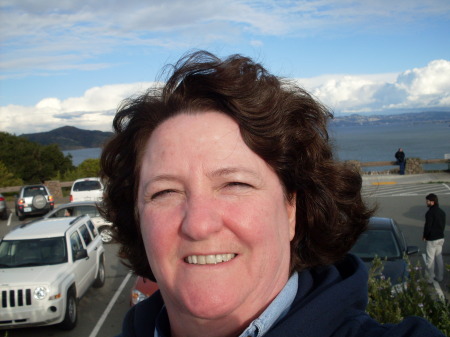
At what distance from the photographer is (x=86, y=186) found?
20.3m

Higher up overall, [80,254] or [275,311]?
[275,311]

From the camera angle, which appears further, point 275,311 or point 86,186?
point 86,186

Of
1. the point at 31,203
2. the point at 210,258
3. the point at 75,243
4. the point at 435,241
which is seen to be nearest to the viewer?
the point at 210,258

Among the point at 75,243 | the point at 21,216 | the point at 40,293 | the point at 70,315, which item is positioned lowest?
the point at 21,216

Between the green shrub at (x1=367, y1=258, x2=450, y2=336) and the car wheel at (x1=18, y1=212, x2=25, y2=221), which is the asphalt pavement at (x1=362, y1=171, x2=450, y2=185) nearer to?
the car wheel at (x1=18, y1=212, x2=25, y2=221)

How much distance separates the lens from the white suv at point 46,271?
776 centimetres

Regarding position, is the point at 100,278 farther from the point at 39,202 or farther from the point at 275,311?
the point at 39,202

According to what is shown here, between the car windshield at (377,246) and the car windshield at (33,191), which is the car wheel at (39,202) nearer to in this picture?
the car windshield at (33,191)

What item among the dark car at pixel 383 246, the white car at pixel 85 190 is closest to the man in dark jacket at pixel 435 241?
the dark car at pixel 383 246

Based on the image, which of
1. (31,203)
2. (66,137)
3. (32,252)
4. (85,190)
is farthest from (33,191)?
(66,137)

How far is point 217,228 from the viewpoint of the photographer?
1.63 m

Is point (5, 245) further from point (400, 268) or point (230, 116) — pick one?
point (230, 116)

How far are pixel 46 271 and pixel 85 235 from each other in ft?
7.43

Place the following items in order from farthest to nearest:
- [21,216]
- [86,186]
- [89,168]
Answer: [89,168] → [21,216] → [86,186]
